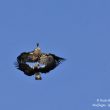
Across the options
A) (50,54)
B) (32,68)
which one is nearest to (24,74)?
(32,68)

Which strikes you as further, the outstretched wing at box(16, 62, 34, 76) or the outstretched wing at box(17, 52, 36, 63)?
the outstretched wing at box(17, 52, 36, 63)

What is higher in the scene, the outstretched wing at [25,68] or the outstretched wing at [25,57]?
the outstretched wing at [25,57]

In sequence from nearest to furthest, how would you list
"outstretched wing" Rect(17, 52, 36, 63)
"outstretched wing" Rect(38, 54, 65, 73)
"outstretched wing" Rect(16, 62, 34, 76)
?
"outstretched wing" Rect(16, 62, 34, 76), "outstretched wing" Rect(38, 54, 65, 73), "outstretched wing" Rect(17, 52, 36, 63)

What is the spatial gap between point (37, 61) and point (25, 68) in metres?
2.02

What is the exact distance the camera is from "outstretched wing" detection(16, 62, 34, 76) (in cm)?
5597

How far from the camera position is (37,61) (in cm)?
5816

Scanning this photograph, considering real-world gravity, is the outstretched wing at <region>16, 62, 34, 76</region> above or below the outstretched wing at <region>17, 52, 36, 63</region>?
below

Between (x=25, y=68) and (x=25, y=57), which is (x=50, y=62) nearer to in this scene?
(x=25, y=57)

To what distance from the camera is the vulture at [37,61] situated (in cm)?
5650

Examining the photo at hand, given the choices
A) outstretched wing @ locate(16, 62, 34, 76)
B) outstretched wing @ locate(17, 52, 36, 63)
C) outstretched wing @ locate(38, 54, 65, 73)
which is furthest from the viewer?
outstretched wing @ locate(17, 52, 36, 63)

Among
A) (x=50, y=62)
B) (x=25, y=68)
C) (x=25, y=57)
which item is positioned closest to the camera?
(x=25, y=68)

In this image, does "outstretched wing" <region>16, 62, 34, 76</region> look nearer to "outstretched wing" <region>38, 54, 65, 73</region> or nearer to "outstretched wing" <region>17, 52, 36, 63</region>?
"outstretched wing" <region>17, 52, 36, 63</region>

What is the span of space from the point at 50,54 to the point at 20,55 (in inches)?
129

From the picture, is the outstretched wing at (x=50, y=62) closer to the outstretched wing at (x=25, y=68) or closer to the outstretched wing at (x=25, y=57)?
the outstretched wing at (x=25, y=57)
